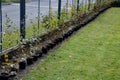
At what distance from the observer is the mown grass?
5938mm

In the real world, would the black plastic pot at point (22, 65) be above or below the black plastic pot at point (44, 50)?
below

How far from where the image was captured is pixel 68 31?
9.99 metres

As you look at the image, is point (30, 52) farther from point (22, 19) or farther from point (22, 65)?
point (22, 19)

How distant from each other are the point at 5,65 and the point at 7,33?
71 cm

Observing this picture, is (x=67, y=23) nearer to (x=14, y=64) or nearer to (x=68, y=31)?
(x=68, y=31)

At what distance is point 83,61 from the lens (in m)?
6.99

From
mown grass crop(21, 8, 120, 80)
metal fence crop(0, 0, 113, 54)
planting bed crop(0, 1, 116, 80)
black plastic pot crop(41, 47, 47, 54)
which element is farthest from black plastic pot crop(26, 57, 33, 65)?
black plastic pot crop(41, 47, 47, 54)

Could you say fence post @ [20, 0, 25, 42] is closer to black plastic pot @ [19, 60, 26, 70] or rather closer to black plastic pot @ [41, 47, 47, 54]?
black plastic pot @ [41, 47, 47, 54]

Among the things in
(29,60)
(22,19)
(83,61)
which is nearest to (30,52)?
(29,60)

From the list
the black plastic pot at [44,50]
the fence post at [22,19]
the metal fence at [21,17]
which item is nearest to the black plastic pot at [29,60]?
the metal fence at [21,17]

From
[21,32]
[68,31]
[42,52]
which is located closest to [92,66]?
[42,52]

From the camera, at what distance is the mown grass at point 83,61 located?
19.5 ft

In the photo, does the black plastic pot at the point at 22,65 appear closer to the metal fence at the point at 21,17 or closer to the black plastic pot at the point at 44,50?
the metal fence at the point at 21,17

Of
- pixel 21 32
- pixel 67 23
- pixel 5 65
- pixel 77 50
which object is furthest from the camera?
pixel 67 23
